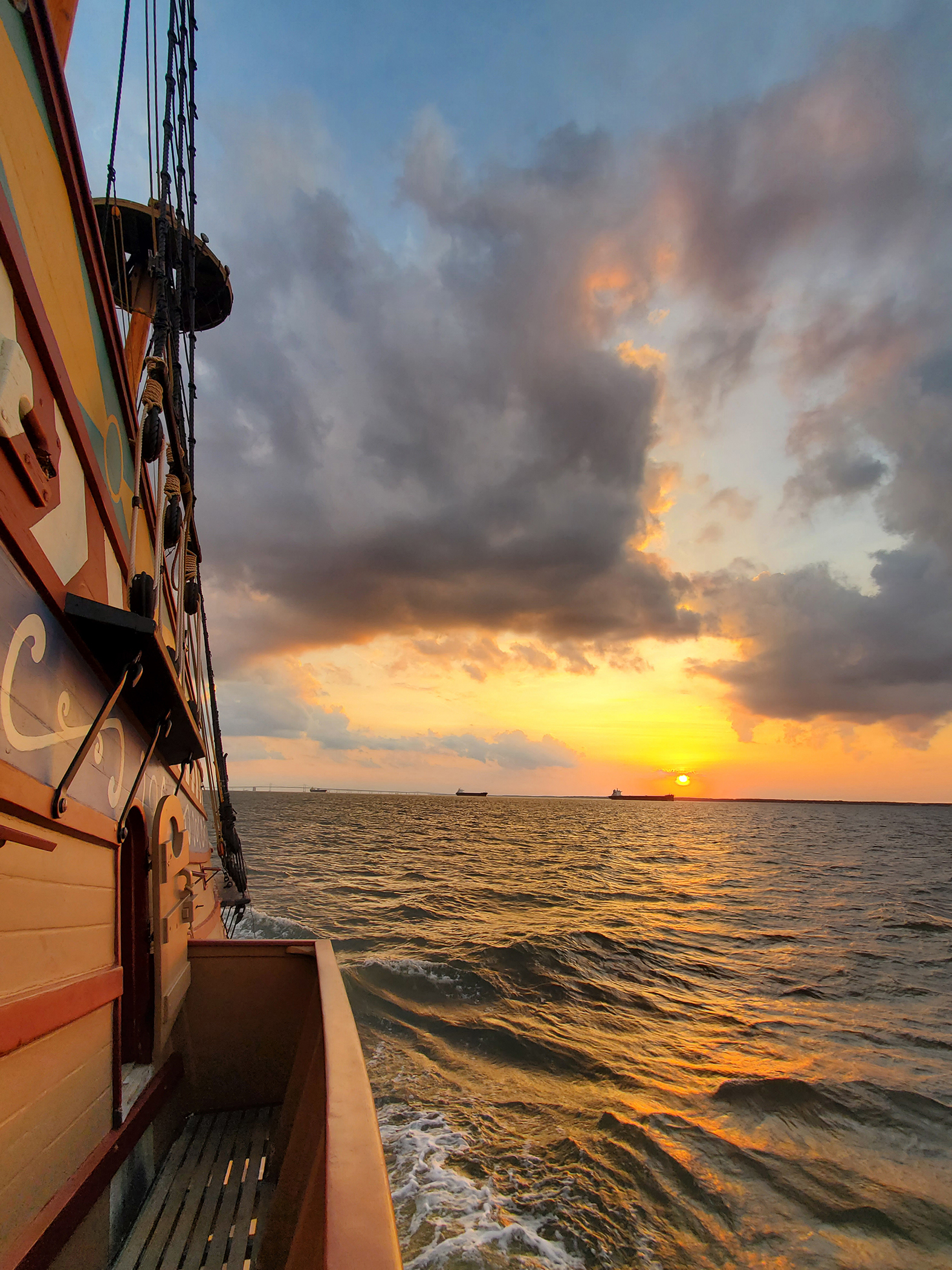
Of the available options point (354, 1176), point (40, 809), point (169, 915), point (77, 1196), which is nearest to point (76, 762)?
point (40, 809)

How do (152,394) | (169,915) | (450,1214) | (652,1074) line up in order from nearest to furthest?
(152,394), (169,915), (450,1214), (652,1074)

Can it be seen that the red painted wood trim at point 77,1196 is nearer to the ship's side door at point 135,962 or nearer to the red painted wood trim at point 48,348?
the ship's side door at point 135,962

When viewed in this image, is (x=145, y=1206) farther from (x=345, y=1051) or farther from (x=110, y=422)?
(x=110, y=422)

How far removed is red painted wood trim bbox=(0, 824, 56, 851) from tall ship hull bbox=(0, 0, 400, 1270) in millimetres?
13

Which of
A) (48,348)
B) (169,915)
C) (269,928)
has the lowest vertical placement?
(269,928)

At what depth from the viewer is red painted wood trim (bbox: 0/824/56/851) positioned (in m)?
1.78

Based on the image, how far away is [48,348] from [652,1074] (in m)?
9.30

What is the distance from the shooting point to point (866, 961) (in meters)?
12.7

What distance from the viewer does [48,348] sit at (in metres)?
2.07

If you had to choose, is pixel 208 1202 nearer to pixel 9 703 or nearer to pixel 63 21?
pixel 9 703

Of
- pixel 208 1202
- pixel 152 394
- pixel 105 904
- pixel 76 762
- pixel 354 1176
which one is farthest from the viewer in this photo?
pixel 152 394

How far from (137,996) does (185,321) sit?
933 centimetres

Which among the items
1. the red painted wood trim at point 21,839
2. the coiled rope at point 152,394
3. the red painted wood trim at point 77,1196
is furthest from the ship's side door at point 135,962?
the coiled rope at point 152,394

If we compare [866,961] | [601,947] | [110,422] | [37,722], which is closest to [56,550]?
[37,722]
